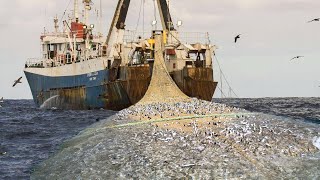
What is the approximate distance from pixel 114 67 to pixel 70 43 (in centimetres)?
1362

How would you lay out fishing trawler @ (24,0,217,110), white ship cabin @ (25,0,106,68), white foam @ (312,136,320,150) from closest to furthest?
white foam @ (312,136,320,150), fishing trawler @ (24,0,217,110), white ship cabin @ (25,0,106,68)

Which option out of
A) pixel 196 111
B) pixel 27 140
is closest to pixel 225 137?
pixel 196 111

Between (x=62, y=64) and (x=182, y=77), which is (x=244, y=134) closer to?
(x=182, y=77)

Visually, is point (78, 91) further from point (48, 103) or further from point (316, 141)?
point (316, 141)

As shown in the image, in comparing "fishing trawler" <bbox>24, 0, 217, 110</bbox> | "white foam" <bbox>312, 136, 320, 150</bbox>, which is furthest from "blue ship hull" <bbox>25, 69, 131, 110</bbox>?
"white foam" <bbox>312, 136, 320, 150</bbox>

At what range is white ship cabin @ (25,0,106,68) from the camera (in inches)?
2403

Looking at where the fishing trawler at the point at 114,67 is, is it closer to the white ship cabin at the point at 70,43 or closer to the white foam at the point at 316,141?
the white ship cabin at the point at 70,43

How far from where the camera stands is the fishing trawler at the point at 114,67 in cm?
4819

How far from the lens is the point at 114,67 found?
50.4 meters

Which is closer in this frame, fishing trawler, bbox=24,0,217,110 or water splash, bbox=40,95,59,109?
fishing trawler, bbox=24,0,217,110

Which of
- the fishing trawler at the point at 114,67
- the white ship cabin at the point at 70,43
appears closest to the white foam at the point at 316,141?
the fishing trawler at the point at 114,67

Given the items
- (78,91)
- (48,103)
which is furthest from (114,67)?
(48,103)

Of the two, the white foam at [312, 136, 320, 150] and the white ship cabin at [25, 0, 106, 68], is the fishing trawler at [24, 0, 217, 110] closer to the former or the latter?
the white ship cabin at [25, 0, 106, 68]

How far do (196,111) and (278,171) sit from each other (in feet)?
37.4
